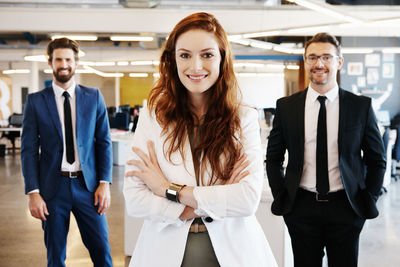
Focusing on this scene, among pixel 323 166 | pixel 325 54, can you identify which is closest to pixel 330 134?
pixel 323 166

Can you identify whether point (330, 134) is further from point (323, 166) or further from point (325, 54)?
point (325, 54)

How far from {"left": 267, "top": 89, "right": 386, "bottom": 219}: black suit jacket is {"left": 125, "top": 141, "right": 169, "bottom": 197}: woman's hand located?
121 centimetres

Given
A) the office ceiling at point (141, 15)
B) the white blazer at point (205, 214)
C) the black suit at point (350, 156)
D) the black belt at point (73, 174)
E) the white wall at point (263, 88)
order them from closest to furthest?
the white blazer at point (205, 214) < the black suit at point (350, 156) < the black belt at point (73, 174) < the office ceiling at point (141, 15) < the white wall at point (263, 88)

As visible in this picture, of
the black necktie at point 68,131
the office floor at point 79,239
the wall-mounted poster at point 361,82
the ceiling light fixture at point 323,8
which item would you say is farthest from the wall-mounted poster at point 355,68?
the black necktie at point 68,131

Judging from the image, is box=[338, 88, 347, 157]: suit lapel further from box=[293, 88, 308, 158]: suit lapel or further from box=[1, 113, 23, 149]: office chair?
box=[1, 113, 23, 149]: office chair

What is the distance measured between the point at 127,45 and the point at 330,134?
18593 millimetres

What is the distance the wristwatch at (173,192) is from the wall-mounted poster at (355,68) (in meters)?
14.1

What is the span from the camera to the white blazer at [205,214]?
145 cm

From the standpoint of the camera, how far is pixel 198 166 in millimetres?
1554

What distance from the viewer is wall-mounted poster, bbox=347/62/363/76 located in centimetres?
1441

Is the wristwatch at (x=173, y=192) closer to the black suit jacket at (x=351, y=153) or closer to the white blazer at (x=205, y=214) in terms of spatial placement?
the white blazer at (x=205, y=214)

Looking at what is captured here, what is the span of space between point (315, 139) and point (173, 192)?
1.35 meters

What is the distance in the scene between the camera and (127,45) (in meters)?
20.2

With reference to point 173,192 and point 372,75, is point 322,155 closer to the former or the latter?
point 173,192
